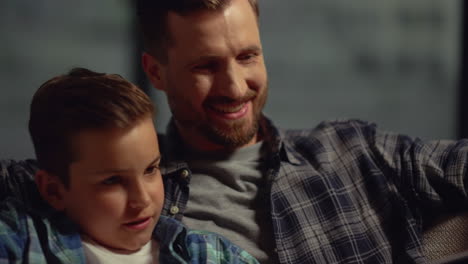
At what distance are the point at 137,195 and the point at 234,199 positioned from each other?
1.27 ft

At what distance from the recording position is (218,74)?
139 cm

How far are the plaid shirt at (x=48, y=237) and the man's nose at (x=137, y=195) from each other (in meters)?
0.11

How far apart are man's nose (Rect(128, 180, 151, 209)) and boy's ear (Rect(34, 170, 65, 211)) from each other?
126 millimetres

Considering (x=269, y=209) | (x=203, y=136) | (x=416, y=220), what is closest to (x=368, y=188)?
(x=416, y=220)

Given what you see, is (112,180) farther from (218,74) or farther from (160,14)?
(160,14)

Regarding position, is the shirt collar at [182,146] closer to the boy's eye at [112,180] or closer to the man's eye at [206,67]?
the man's eye at [206,67]

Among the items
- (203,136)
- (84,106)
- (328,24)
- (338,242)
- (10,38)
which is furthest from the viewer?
(328,24)

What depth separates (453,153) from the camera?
4.59 ft

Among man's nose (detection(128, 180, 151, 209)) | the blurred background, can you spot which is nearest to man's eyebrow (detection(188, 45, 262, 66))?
man's nose (detection(128, 180, 151, 209))

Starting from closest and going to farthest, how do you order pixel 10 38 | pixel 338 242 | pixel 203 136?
pixel 338 242 < pixel 203 136 < pixel 10 38

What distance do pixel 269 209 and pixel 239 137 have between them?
18cm

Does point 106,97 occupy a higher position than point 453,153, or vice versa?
point 106,97

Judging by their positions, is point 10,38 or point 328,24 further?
point 328,24

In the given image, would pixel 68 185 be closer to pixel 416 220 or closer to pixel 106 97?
pixel 106 97
